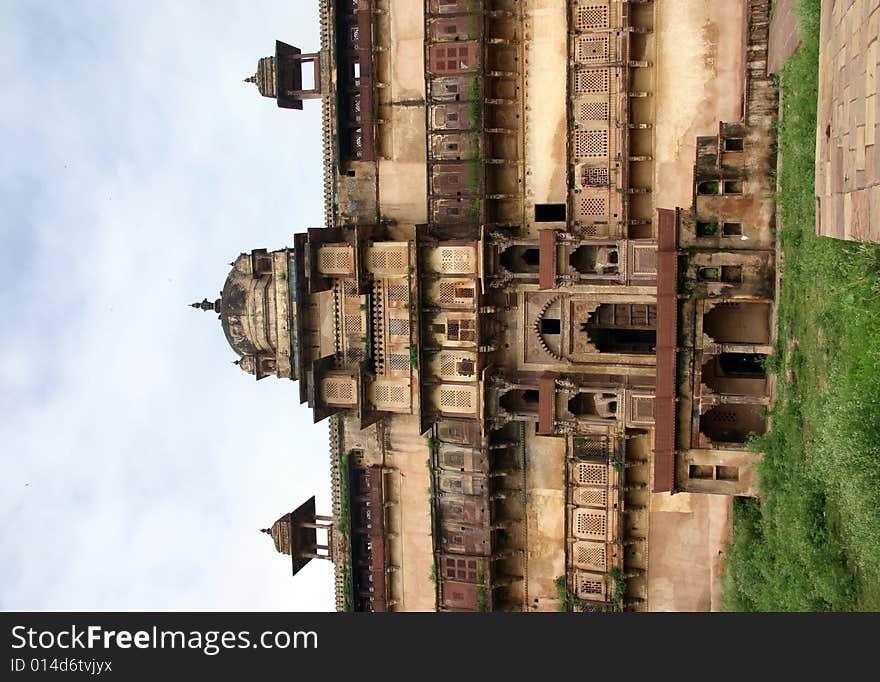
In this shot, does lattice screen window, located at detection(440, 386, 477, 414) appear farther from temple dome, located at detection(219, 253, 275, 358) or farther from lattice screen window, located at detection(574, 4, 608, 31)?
lattice screen window, located at detection(574, 4, 608, 31)

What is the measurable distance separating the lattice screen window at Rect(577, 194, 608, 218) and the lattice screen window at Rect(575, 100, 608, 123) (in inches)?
71.8

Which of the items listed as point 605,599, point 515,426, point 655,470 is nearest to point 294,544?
point 515,426

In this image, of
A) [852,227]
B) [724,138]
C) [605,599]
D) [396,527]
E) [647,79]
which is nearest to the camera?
[852,227]

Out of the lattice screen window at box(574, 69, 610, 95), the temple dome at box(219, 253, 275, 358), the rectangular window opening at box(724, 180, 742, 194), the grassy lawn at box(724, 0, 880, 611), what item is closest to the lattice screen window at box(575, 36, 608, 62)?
the lattice screen window at box(574, 69, 610, 95)

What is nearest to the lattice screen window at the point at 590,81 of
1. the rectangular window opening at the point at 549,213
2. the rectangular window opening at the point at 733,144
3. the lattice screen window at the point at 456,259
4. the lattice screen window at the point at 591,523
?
the rectangular window opening at the point at 549,213

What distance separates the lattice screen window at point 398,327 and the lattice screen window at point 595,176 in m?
5.53

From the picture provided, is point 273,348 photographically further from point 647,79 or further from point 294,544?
point 647,79

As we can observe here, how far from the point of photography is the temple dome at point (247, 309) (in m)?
20.3

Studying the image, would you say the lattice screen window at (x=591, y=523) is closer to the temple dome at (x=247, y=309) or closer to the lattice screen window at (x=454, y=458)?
the lattice screen window at (x=454, y=458)

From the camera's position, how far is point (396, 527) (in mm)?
21047

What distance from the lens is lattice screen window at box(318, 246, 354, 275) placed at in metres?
18.5

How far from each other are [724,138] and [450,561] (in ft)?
41.4

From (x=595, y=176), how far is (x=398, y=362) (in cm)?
660

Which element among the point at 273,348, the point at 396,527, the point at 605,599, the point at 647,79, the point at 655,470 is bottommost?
the point at 605,599
